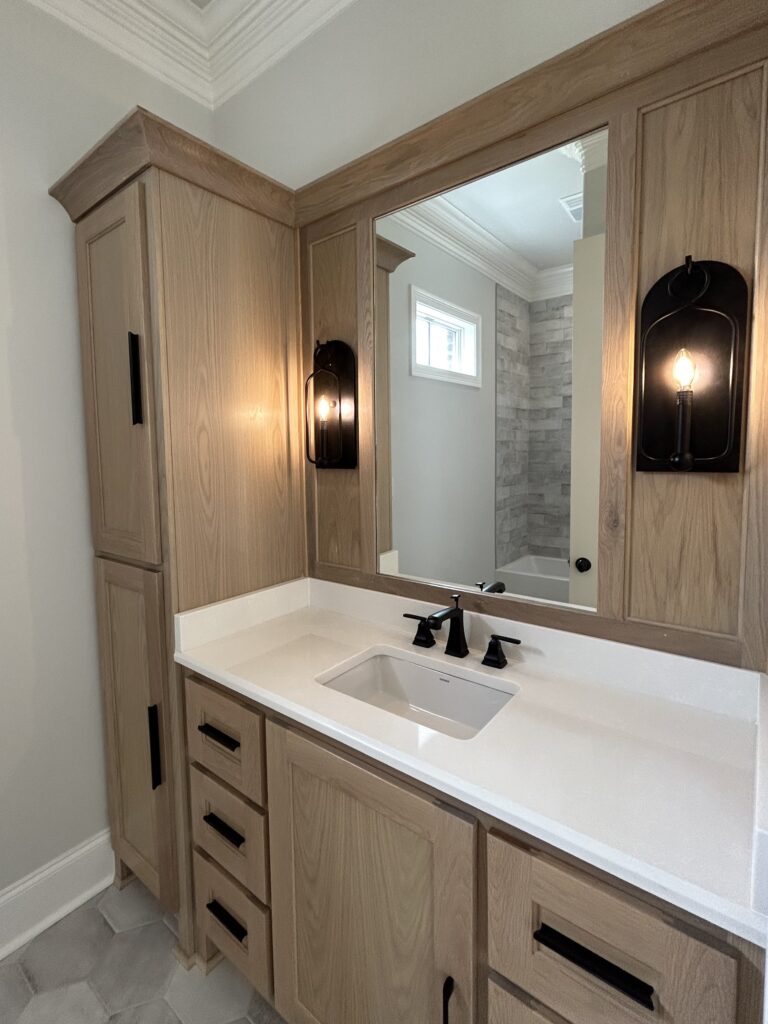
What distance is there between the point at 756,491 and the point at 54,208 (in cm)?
209

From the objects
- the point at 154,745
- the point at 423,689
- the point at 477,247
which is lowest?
the point at 154,745

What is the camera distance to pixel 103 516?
66.2 inches

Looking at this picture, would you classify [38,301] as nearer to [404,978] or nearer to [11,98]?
[11,98]

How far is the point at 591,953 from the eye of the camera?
756 mm

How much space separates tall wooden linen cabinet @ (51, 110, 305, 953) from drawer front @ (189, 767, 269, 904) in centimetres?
8

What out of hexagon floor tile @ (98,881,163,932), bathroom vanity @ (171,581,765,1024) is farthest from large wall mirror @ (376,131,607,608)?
hexagon floor tile @ (98,881,163,932)

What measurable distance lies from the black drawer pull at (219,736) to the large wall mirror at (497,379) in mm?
655

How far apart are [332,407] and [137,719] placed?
46.9 inches

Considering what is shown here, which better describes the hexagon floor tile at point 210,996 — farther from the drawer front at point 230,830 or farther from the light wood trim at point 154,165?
the light wood trim at point 154,165

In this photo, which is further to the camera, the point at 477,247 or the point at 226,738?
the point at 477,247

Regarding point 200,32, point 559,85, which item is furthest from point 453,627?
point 200,32

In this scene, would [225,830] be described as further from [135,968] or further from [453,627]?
[453,627]

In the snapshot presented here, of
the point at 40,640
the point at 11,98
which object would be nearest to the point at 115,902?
the point at 40,640

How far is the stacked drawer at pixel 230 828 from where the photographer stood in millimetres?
1277
